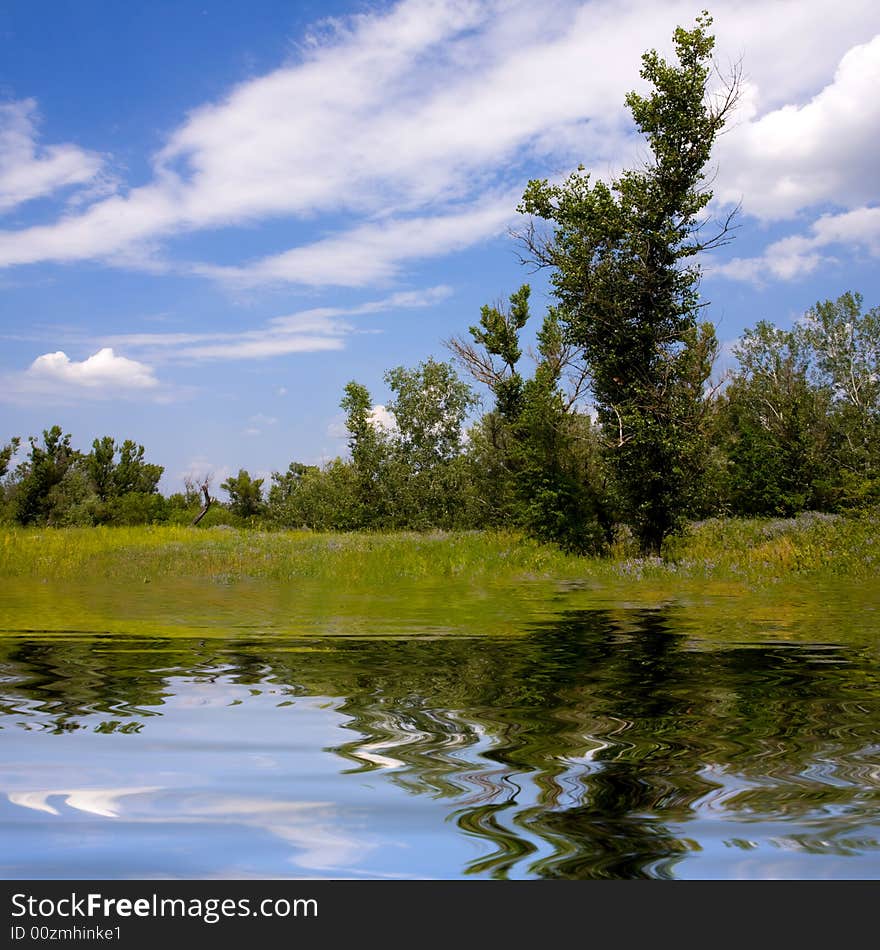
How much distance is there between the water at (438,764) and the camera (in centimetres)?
183

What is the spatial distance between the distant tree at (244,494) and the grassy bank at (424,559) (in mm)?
48045

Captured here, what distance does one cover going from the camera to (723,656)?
5.23 meters

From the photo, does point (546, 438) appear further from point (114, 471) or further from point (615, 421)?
point (114, 471)

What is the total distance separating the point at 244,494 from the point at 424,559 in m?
55.9

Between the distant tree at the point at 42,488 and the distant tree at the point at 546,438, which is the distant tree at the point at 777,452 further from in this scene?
the distant tree at the point at 42,488

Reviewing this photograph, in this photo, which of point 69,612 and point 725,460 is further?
point 725,460

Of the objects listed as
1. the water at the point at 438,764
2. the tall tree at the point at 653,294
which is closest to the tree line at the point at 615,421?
the tall tree at the point at 653,294

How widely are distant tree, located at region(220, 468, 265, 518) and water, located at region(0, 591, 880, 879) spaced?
66048mm

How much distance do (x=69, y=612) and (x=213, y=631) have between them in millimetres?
2521

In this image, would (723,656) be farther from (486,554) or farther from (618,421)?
(618,421)

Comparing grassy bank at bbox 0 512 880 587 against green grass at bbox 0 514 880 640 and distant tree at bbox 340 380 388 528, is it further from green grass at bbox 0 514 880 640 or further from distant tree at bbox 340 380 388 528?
distant tree at bbox 340 380 388 528

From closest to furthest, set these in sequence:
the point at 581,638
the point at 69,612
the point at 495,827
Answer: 1. the point at 495,827
2. the point at 581,638
3. the point at 69,612

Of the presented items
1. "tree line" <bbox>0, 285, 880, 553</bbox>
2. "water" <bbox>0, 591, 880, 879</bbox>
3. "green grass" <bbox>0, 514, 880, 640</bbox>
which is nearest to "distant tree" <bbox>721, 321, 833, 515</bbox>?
"tree line" <bbox>0, 285, 880, 553</bbox>

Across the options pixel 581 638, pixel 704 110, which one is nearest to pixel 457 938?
pixel 581 638
